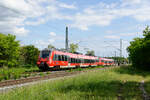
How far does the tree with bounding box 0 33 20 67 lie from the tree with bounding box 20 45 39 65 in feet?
16.5

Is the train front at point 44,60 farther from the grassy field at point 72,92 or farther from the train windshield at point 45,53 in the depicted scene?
the grassy field at point 72,92

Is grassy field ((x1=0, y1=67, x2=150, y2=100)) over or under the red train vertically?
under

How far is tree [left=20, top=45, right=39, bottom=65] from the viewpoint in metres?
41.4

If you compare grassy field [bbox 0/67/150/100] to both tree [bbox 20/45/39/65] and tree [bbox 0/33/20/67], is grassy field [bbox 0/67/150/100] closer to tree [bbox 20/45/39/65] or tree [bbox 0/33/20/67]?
tree [bbox 0/33/20/67]

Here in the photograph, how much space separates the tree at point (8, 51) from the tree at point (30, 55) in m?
5.03

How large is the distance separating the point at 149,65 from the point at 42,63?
2359cm

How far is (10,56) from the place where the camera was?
116ft

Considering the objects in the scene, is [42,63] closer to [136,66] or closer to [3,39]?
[3,39]

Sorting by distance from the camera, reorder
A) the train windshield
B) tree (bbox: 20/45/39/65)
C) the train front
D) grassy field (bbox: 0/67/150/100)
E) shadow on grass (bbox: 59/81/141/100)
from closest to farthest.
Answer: grassy field (bbox: 0/67/150/100) < shadow on grass (bbox: 59/81/141/100) < the train front < the train windshield < tree (bbox: 20/45/39/65)

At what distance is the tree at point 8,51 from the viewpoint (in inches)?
1347

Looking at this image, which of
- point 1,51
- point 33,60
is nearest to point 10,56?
point 1,51

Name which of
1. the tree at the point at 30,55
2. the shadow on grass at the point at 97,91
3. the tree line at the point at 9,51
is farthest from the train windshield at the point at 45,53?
the tree at the point at 30,55

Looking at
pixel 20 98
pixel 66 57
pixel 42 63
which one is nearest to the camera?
pixel 20 98

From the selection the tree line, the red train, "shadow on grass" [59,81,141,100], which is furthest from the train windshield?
"shadow on grass" [59,81,141,100]
